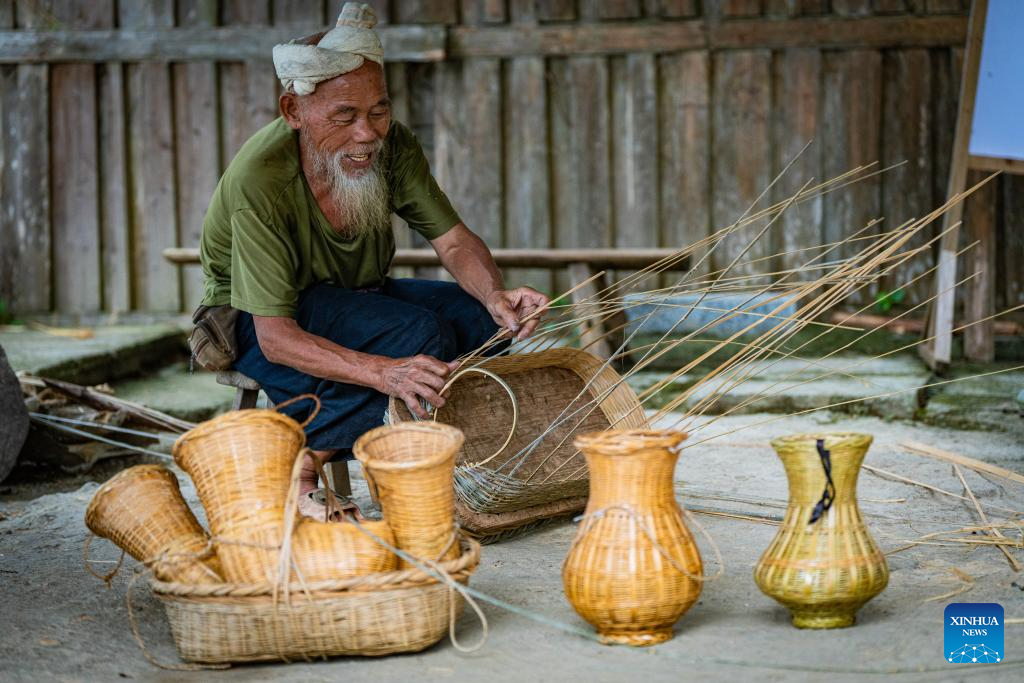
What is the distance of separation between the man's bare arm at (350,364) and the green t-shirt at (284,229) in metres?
0.06

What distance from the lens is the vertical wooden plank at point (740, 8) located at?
5.71m

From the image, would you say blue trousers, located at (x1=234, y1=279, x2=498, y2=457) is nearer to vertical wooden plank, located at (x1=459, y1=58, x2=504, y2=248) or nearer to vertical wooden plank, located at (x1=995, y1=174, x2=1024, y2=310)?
vertical wooden plank, located at (x1=459, y1=58, x2=504, y2=248)

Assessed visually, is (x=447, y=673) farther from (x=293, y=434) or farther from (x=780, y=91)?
(x=780, y=91)

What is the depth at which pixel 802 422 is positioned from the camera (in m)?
4.34

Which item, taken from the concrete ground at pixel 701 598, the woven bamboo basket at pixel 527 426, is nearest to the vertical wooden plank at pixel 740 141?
the concrete ground at pixel 701 598

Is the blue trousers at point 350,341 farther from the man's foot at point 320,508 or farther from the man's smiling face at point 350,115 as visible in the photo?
the man's smiling face at point 350,115

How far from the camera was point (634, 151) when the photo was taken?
232 inches

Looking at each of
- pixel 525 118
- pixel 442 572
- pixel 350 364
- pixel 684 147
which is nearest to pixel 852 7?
pixel 684 147

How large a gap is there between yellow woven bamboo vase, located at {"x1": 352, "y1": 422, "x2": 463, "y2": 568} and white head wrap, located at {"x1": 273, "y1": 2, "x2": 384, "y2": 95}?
1152 mm

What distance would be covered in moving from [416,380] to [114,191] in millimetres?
3946

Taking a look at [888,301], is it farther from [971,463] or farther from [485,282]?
[485,282]

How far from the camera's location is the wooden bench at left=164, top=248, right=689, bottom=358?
15.9 feet

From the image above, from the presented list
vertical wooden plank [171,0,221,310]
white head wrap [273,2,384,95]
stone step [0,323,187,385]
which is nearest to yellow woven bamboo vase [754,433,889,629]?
white head wrap [273,2,384,95]

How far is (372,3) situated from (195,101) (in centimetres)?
104
